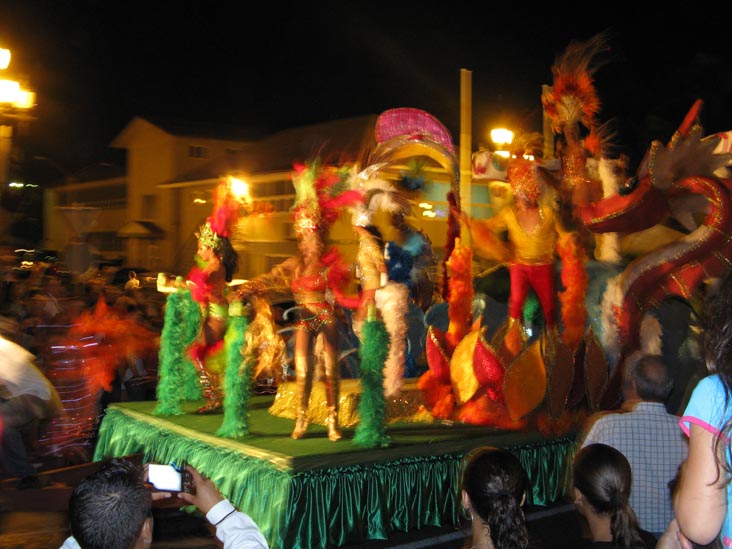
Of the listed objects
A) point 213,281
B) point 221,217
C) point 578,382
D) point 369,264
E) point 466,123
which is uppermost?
point 466,123

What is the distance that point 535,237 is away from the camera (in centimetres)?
671

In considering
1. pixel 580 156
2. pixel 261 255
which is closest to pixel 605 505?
pixel 580 156

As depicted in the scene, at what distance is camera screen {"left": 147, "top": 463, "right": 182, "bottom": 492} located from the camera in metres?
2.41

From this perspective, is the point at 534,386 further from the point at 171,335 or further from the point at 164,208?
the point at 164,208

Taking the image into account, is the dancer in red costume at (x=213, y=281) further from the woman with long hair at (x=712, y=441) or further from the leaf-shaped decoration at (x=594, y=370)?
the woman with long hair at (x=712, y=441)

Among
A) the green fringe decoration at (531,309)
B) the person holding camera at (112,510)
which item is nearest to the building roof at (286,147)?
the green fringe decoration at (531,309)

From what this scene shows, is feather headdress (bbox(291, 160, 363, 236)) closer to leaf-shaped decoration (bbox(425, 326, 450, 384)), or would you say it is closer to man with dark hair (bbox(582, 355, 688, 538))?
leaf-shaped decoration (bbox(425, 326, 450, 384))

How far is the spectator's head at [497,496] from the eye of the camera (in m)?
2.27

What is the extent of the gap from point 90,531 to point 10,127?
6897 mm

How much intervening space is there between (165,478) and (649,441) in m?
2.12

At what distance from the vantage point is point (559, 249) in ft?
22.3

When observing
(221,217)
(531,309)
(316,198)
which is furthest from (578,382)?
(221,217)

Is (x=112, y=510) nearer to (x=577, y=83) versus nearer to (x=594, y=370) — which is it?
(x=594, y=370)

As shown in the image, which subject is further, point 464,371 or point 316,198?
point 464,371
